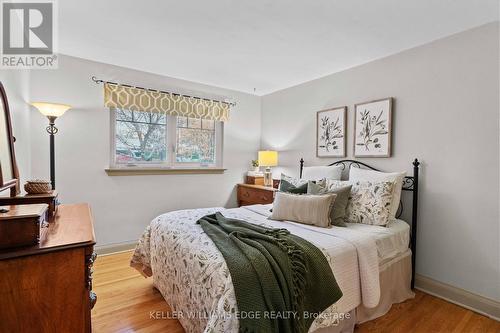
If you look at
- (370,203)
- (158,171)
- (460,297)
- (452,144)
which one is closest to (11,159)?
(158,171)

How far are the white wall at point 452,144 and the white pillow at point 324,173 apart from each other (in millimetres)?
355

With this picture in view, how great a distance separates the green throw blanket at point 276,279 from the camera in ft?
4.09

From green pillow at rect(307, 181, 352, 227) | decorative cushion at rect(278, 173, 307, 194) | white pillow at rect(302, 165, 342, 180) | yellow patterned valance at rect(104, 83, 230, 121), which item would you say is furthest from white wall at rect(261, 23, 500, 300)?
yellow patterned valance at rect(104, 83, 230, 121)

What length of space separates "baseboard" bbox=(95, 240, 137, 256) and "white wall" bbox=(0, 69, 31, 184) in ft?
3.79

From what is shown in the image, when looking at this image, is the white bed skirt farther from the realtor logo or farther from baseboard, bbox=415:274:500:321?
the realtor logo

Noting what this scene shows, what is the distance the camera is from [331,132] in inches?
129

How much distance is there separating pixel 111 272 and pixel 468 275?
335 cm

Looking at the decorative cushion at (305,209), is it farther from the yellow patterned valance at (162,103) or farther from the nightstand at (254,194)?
the yellow patterned valance at (162,103)

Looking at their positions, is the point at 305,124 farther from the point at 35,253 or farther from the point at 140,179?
the point at 35,253

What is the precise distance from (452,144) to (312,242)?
5.35ft

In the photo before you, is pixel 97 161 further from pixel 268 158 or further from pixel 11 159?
pixel 268 158

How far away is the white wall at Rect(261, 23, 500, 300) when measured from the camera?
208cm

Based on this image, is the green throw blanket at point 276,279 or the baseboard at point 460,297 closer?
the green throw blanket at point 276,279

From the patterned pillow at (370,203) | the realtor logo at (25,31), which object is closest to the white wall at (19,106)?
the realtor logo at (25,31)
